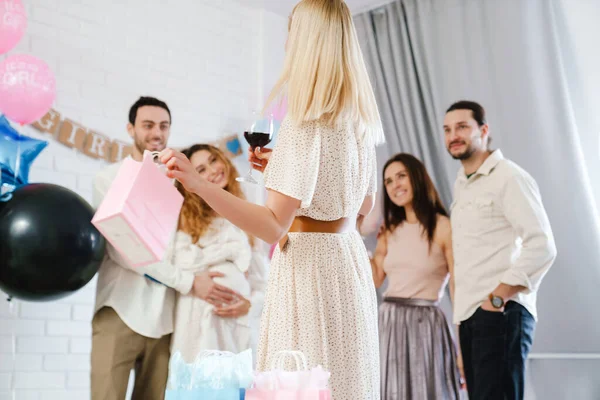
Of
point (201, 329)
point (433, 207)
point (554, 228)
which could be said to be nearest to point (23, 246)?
point (201, 329)

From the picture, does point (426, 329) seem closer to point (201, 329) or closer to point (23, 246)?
point (201, 329)

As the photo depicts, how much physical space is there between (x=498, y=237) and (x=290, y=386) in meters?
1.91

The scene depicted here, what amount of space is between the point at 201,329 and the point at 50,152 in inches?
53.5

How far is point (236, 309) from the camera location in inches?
124

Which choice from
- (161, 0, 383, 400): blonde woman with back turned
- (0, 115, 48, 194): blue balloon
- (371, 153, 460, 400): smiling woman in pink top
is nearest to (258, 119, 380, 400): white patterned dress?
(161, 0, 383, 400): blonde woman with back turned

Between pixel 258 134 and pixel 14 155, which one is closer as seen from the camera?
pixel 258 134

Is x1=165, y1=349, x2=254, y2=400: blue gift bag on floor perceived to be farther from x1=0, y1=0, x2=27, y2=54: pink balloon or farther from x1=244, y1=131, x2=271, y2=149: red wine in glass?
x1=0, y1=0, x2=27, y2=54: pink balloon

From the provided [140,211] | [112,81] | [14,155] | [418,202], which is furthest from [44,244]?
[418,202]

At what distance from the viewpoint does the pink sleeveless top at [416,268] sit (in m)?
3.45

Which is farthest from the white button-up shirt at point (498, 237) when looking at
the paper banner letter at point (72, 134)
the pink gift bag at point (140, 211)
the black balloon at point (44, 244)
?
the paper banner letter at point (72, 134)

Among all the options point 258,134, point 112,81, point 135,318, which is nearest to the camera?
point 258,134

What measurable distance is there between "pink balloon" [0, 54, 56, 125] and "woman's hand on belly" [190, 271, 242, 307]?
1012 millimetres

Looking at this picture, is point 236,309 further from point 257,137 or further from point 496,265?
point 257,137

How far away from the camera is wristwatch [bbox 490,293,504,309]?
111 inches
